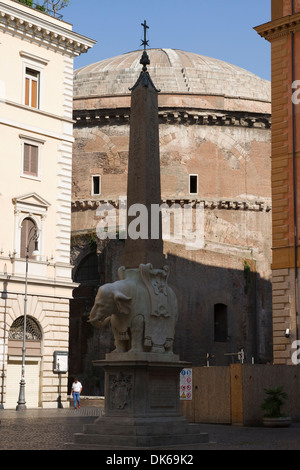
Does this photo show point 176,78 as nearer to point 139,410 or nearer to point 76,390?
point 76,390

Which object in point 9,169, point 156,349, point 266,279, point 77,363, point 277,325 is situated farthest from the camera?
point 266,279

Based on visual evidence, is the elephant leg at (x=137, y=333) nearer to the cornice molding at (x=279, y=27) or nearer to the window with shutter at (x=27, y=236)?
the window with shutter at (x=27, y=236)

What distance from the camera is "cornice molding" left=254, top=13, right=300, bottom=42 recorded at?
74.3 feet

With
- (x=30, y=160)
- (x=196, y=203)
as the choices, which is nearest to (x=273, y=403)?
(x=30, y=160)

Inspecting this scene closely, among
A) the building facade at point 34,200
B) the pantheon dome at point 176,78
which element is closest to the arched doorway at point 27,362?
the building facade at point 34,200

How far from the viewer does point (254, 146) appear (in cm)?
3847

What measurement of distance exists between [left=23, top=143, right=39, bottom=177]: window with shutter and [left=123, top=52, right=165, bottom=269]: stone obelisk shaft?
12.9 meters

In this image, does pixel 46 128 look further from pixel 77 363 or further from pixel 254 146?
pixel 254 146

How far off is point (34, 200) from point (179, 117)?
13839 mm

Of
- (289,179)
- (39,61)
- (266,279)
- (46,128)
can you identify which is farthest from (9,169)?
(266,279)

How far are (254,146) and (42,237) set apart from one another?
16.1m

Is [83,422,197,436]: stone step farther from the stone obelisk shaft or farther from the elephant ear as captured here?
the stone obelisk shaft

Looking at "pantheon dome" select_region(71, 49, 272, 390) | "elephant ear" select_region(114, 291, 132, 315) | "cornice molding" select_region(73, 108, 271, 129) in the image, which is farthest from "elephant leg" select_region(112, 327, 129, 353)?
"cornice molding" select_region(73, 108, 271, 129)

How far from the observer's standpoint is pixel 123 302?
37.5 ft
